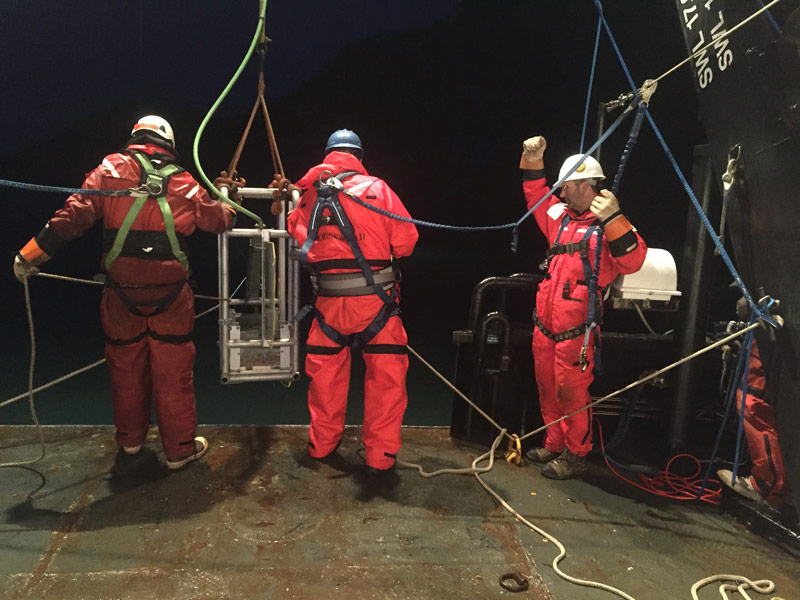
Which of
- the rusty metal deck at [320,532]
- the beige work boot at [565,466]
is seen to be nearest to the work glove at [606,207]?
the beige work boot at [565,466]

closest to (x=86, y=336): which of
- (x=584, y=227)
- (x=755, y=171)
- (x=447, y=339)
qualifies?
(x=447, y=339)

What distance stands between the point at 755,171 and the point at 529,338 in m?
1.63

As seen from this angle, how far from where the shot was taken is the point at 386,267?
2918 mm

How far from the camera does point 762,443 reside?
2711mm

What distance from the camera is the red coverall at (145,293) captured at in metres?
2.64

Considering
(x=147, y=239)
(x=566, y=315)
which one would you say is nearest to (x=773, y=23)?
(x=566, y=315)

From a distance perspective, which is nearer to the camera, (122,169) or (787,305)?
(787,305)

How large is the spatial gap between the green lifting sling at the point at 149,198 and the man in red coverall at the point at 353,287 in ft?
2.17

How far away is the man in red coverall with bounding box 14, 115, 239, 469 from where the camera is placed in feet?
8.67

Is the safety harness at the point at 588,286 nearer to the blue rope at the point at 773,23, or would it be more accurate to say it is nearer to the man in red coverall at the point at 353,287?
the man in red coverall at the point at 353,287

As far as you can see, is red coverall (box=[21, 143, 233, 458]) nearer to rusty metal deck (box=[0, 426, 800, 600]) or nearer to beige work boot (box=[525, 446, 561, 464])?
rusty metal deck (box=[0, 426, 800, 600])

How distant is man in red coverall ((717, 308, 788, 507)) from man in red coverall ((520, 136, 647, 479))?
0.79 meters

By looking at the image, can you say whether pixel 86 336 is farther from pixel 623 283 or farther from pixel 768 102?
pixel 768 102

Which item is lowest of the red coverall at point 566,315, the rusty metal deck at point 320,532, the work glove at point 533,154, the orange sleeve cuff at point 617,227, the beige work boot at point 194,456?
the rusty metal deck at point 320,532
